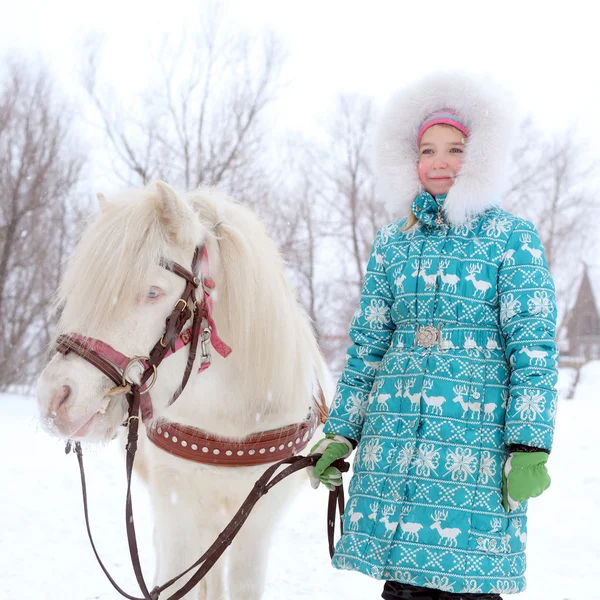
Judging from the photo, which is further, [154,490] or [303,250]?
[303,250]

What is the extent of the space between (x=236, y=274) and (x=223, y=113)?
41.3 ft

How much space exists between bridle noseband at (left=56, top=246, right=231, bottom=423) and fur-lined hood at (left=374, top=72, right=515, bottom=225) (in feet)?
2.28

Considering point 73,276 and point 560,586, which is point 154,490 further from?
point 560,586

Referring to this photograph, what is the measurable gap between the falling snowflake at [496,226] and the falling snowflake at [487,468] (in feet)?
2.02

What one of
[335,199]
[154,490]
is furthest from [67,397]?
[335,199]

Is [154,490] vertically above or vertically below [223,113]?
below

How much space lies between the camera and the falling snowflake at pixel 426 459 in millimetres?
1604

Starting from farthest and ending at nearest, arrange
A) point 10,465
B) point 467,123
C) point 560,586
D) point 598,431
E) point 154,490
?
point 598,431
point 10,465
point 560,586
point 154,490
point 467,123

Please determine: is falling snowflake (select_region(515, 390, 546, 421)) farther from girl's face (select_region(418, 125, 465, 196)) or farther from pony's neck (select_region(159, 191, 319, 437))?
pony's neck (select_region(159, 191, 319, 437))

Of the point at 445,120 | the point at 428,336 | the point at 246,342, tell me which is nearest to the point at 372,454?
the point at 428,336

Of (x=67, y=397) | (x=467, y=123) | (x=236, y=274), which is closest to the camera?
(x=67, y=397)

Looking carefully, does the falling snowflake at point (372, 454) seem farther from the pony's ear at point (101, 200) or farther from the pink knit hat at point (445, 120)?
the pony's ear at point (101, 200)

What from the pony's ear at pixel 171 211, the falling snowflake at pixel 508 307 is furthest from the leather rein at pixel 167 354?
the falling snowflake at pixel 508 307

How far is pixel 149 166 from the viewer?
13.2 metres
